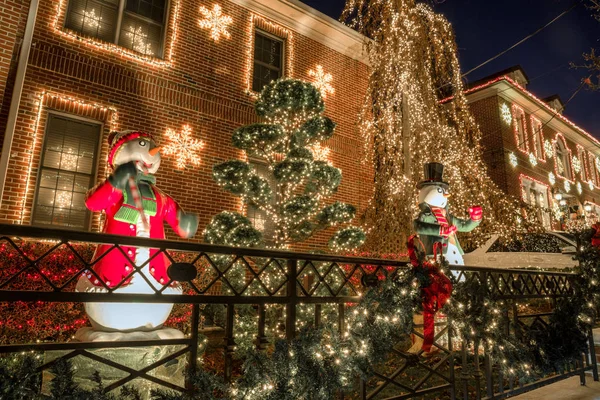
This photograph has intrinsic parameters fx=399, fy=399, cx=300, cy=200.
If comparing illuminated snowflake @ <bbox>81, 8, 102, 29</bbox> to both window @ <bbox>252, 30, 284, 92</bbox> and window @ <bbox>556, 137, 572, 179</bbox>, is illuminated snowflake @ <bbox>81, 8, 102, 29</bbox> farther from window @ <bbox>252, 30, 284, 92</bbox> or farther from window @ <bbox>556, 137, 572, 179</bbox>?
window @ <bbox>556, 137, 572, 179</bbox>

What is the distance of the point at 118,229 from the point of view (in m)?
3.70

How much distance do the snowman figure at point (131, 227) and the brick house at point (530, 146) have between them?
12833 mm

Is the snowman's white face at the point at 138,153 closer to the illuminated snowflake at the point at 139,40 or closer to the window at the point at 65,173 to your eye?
the window at the point at 65,173

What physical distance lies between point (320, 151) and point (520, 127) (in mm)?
12141

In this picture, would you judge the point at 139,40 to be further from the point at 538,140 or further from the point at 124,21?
the point at 538,140

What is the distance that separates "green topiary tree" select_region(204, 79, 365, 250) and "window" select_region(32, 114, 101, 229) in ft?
7.94

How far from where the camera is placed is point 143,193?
3.92 metres

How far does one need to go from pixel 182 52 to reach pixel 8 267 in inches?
209

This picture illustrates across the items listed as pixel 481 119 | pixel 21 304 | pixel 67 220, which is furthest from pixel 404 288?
pixel 481 119

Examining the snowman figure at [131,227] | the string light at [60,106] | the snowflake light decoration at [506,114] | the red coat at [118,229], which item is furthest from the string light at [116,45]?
the snowflake light decoration at [506,114]

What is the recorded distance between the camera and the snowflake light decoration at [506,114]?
54.1 feet

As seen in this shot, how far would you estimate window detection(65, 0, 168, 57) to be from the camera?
759 centimetres

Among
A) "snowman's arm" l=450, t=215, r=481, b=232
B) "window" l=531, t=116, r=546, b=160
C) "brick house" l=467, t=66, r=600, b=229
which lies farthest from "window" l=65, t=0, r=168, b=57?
"window" l=531, t=116, r=546, b=160

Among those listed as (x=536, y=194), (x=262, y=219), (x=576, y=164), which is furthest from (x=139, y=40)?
(x=576, y=164)
